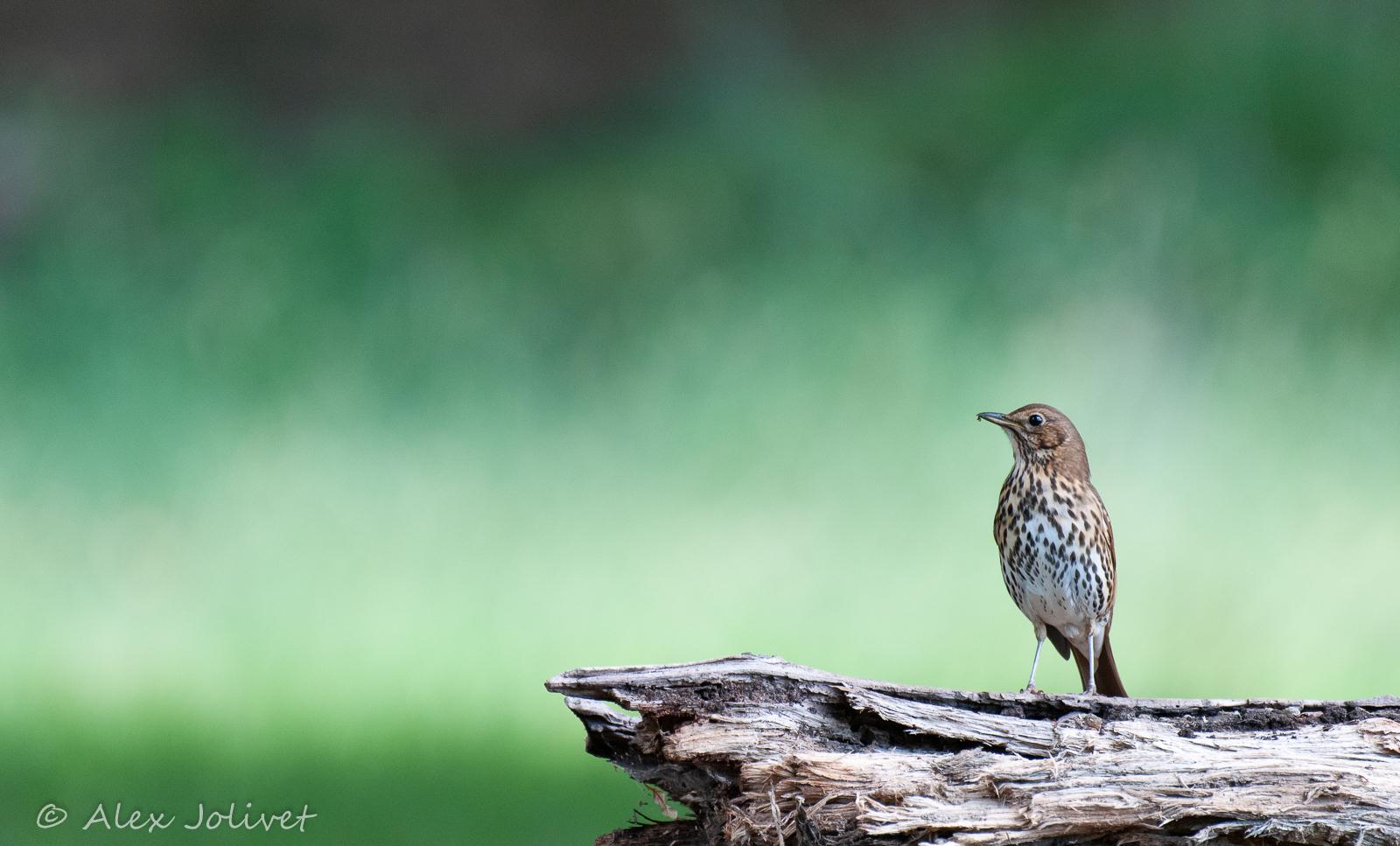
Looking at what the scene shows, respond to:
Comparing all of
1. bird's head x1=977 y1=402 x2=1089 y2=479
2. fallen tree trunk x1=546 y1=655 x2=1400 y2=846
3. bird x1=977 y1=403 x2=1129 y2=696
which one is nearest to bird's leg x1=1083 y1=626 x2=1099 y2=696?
bird x1=977 y1=403 x2=1129 y2=696

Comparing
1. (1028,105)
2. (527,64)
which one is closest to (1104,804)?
(1028,105)

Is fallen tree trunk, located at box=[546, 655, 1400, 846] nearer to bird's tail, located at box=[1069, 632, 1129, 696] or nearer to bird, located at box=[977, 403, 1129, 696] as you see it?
bird, located at box=[977, 403, 1129, 696]

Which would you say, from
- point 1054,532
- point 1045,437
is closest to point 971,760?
point 1054,532

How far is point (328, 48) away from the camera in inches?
291

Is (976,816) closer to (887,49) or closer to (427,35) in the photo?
(887,49)

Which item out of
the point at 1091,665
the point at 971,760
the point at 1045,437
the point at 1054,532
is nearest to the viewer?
the point at 971,760

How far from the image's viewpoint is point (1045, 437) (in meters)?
3.86

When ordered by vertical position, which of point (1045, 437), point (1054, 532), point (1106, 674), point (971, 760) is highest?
point (1045, 437)

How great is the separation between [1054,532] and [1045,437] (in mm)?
262

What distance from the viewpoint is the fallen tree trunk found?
278 cm

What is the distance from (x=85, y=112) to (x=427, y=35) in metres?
1.67

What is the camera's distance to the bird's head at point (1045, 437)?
12.6 ft

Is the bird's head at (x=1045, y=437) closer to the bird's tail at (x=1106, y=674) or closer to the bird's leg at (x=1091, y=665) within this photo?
the bird's leg at (x=1091, y=665)

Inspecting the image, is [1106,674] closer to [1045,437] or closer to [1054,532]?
[1054,532]
